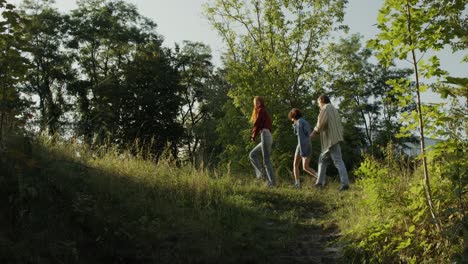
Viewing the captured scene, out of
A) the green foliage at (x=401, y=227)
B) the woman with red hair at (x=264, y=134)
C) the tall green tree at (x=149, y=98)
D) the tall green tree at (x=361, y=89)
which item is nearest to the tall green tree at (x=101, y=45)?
the tall green tree at (x=149, y=98)

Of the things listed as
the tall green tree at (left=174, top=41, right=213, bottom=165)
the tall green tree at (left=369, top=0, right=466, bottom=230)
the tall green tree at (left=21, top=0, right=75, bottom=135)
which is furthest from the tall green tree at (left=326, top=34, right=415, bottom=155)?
→ the tall green tree at (left=21, top=0, right=75, bottom=135)

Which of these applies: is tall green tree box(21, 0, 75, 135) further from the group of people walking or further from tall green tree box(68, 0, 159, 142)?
the group of people walking

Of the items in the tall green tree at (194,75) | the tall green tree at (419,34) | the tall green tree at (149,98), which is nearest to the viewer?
the tall green tree at (419,34)

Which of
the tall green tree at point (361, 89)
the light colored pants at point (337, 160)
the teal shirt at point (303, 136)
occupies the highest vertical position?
the tall green tree at point (361, 89)

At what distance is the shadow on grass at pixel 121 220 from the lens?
5.75 meters

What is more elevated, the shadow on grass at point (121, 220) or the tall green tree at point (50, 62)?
the tall green tree at point (50, 62)

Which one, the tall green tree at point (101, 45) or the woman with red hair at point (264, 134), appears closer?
the woman with red hair at point (264, 134)

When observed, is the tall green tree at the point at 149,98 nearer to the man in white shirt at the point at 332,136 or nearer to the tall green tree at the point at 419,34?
the man in white shirt at the point at 332,136

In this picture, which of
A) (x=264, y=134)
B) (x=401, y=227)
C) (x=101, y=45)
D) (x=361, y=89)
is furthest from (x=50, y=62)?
(x=401, y=227)

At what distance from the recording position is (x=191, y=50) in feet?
153

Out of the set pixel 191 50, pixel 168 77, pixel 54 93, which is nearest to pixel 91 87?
pixel 54 93

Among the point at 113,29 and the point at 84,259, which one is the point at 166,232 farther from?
the point at 113,29

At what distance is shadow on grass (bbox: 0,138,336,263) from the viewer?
18.9ft

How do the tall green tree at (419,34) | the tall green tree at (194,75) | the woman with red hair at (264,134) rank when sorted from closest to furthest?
the tall green tree at (419,34) → the woman with red hair at (264,134) → the tall green tree at (194,75)
